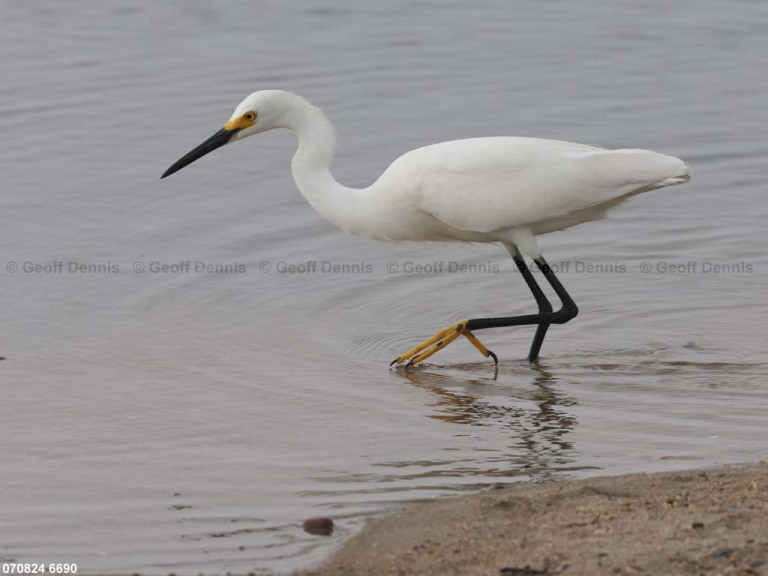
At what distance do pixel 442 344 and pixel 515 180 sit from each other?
1.02 meters

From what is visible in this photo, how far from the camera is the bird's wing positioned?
7359mm

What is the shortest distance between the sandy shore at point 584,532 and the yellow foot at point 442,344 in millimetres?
2349

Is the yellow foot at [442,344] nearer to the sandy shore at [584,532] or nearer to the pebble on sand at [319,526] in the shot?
the sandy shore at [584,532]

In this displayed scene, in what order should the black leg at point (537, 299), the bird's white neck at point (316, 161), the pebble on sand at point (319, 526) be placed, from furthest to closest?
the black leg at point (537, 299)
the bird's white neck at point (316, 161)
the pebble on sand at point (319, 526)

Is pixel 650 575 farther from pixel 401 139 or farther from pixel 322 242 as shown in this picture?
pixel 401 139

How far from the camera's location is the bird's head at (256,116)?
24.7 feet

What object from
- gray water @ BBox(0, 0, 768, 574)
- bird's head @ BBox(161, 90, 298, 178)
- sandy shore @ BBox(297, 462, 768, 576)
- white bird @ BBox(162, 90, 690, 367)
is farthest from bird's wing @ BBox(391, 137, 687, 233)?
sandy shore @ BBox(297, 462, 768, 576)

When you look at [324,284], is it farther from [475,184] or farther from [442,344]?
[475,184]

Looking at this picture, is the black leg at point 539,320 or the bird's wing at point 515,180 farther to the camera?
the black leg at point 539,320

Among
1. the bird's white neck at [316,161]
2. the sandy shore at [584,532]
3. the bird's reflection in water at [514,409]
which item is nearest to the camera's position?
the sandy shore at [584,532]

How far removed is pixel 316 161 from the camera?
7492 millimetres

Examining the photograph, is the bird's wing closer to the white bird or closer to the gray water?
the white bird

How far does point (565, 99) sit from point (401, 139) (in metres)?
1.87

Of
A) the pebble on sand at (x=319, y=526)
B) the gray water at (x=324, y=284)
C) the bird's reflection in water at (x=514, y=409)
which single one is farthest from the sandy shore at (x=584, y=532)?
the bird's reflection in water at (x=514, y=409)
